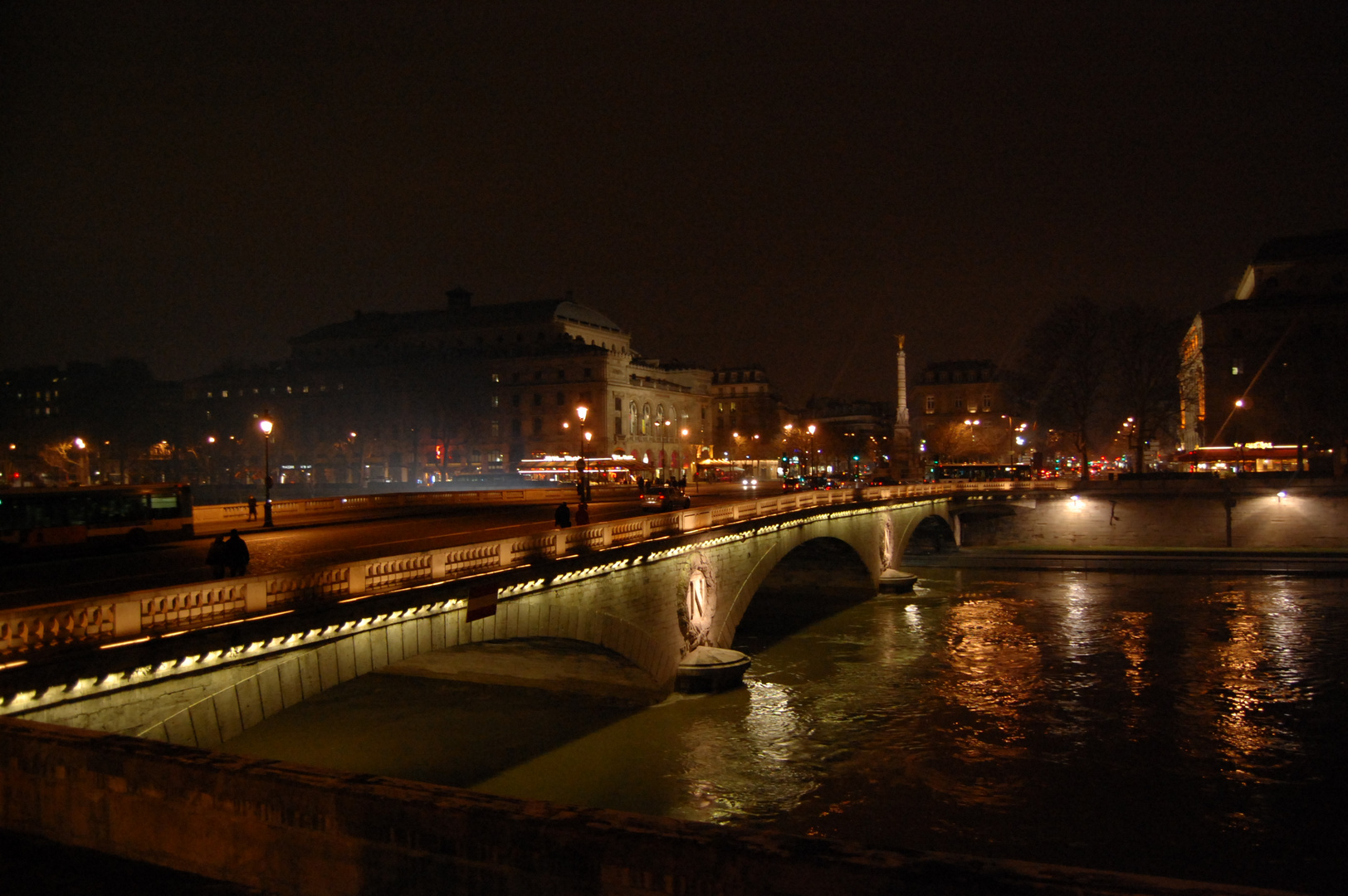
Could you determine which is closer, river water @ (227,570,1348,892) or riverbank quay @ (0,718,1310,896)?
riverbank quay @ (0,718,1310,896)

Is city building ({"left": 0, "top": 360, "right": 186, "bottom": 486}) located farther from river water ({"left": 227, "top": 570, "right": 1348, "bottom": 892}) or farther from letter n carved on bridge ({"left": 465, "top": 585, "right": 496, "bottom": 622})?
letter n carved on bridge ({"left": 465, "top": 585, "right": 496, "bottom": 622})

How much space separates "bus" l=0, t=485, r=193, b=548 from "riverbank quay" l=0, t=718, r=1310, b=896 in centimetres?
1930

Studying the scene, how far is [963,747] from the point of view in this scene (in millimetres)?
22703

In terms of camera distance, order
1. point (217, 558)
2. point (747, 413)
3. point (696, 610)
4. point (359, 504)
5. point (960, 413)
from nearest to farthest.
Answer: point (217, 558) < point (696, 610) < point (359, 504) < point (960, 413) < point (747, 413)

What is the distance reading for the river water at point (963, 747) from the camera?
1759cm

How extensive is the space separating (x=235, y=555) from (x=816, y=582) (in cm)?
3782

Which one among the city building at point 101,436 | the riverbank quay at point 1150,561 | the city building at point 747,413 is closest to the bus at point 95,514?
the riverbank quay at point 1150,561

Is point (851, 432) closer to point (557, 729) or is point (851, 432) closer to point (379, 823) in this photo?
point (557, 729)

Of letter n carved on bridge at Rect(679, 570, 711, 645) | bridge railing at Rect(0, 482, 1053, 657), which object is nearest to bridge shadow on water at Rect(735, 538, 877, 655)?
letter n carved on bridge at Rect(679, 570, 711, 645)

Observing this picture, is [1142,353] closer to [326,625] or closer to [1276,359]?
[1276,359]

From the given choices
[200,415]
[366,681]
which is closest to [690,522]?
[366,681]

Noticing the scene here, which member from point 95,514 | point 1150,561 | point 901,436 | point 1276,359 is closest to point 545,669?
point 95,514

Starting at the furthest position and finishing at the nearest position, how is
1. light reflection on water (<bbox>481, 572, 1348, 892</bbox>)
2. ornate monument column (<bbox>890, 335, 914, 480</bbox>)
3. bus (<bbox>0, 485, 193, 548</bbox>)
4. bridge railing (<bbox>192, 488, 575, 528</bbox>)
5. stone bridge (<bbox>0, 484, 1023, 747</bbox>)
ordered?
ornate monument column (<bbox>890, 335, 914, 480</bbox>)
bridge railing (<bbox>192, 488, 575, 528</bbox>)
bus (<bbox>0, 485, 193, 548</bbox>)
light reflection on water (<bbox>481, 572, 1348, 892</bbox>)
stone bridge (<bbox>0, 484, 1023, 747</bbox>)

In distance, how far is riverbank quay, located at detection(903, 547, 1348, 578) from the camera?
54219 mm
